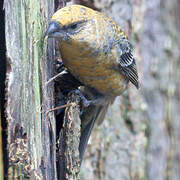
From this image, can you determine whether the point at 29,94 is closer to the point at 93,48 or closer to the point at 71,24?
the point at 71,24

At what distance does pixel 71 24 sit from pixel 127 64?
110cm

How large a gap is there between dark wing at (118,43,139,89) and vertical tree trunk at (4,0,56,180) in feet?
3.02

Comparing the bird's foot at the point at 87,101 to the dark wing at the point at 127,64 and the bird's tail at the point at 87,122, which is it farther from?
the dark wing at the point at 127,64

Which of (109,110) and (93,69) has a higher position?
(93,69)

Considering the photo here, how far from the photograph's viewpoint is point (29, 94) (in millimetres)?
2211

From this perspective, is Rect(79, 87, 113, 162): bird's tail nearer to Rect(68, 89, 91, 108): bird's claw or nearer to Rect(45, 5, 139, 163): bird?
Rect(45, 5, 139, 163): bird

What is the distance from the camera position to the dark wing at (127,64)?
3422mm

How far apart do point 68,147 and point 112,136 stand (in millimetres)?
1889

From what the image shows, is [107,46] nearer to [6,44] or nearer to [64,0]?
[64,0]

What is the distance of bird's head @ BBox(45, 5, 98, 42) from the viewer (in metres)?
2.43

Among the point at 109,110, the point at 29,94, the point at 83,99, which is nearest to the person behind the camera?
the point at 29,94

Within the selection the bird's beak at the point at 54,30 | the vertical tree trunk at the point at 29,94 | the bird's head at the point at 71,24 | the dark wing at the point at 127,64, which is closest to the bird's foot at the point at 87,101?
the dark wing at the point at 127,64

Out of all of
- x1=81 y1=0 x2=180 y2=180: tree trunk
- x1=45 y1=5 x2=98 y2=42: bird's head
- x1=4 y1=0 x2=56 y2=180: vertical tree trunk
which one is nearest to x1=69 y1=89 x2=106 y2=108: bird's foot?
x1=4 y1=0 x2=56 y2=180: vertical tree trunk

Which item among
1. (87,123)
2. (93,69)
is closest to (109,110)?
(87,123)
